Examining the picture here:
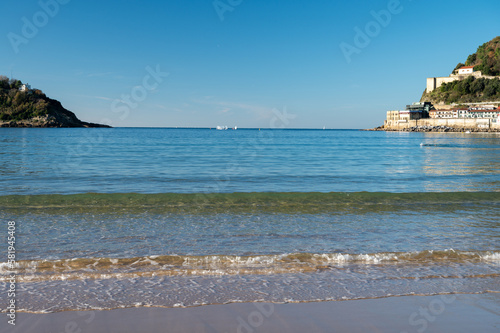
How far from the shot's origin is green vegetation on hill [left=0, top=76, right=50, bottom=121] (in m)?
165

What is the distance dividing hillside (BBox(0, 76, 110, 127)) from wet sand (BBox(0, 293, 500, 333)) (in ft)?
604

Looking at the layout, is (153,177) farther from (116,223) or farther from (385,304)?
(385,304)

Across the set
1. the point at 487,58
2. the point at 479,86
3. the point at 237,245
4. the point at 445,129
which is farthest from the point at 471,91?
the point at 237,245

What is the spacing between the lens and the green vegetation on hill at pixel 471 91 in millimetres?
135500

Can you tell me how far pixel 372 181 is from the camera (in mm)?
18562

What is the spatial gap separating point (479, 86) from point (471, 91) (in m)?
3.19

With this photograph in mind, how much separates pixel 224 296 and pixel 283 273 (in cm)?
126

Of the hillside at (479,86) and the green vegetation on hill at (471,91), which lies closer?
the green vegetation on hill at (471,91)

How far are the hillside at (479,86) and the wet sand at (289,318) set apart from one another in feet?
520

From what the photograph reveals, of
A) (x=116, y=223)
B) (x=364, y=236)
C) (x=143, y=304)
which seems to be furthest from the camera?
(x=116, y=223)

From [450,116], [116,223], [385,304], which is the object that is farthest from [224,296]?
[450,116]

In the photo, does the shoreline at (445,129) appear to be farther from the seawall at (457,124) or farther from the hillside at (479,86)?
the hillside at (479,86)

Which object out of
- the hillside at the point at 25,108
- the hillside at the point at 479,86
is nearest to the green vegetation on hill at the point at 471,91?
the hillside at the point at 479,86

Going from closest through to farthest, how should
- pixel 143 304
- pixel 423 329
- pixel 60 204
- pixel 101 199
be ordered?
pixel 423 329, pixel 143 304, pixel 60 204, pixel 101 199
